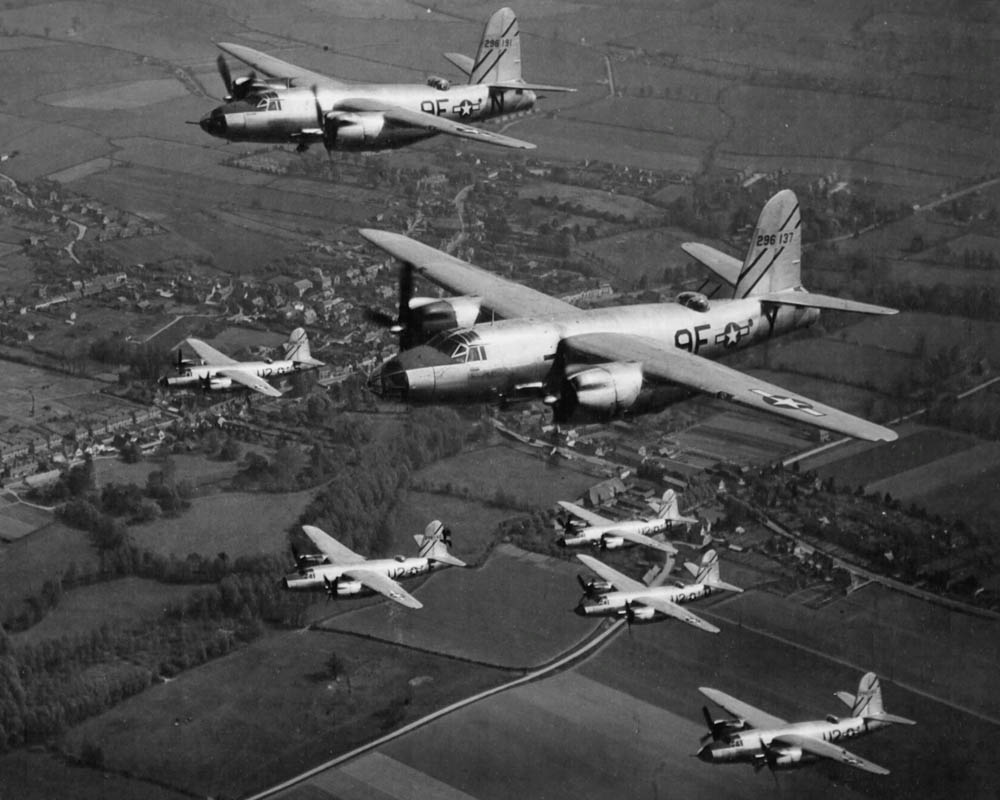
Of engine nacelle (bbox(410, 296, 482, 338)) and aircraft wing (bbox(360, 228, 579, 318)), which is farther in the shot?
aircraft wing (bbox(360, 228, 579, 318))

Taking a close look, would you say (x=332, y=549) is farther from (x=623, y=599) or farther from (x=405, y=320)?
(x=405, y=320)

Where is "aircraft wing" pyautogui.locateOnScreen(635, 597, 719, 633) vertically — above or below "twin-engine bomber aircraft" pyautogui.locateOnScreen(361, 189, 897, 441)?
below

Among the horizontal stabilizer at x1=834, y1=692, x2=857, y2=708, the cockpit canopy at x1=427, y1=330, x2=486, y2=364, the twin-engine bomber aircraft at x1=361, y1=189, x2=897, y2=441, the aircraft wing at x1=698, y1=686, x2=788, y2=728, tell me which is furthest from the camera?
the horizontal stabilizer at x1=834, y1=692, x2=857, y2=708

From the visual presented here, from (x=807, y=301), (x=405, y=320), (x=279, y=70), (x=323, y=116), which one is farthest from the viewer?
(x=279, y=70)

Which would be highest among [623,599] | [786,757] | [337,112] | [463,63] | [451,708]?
[463,63]

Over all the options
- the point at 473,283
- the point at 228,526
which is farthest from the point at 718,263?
the point at 228,526

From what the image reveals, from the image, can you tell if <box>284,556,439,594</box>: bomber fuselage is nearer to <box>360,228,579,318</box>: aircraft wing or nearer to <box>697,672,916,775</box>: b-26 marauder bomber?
<box>360,228,579,318</box>: aircraft wing

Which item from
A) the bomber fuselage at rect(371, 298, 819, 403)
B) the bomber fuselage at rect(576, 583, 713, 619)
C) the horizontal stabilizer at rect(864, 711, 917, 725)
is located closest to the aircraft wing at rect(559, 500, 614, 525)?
the bomber fuselage at rect(576, 583, 713, 619)
